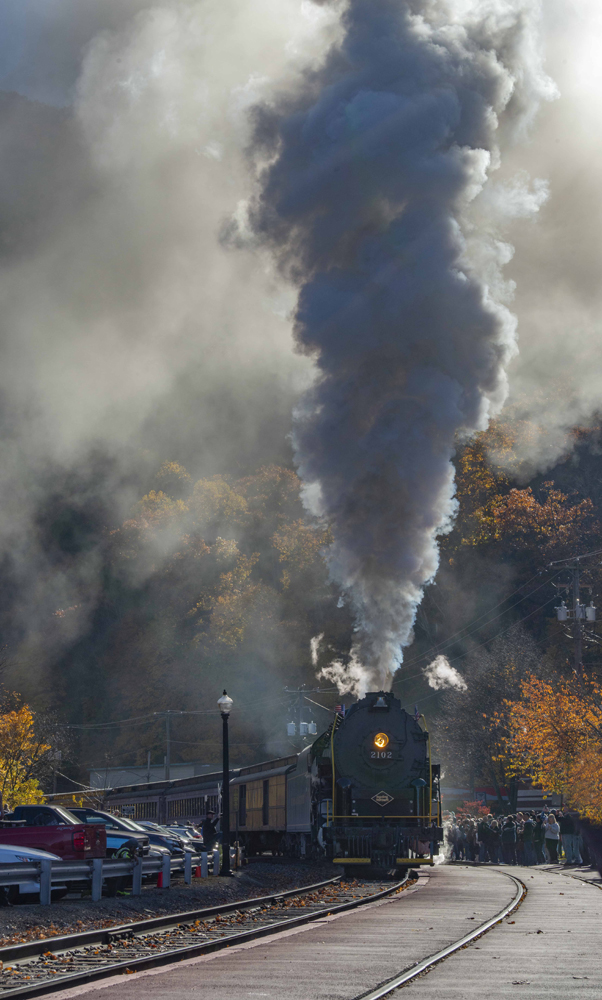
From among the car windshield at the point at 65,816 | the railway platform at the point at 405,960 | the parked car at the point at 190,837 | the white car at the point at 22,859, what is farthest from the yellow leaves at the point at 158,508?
the railway platform at the point at 405,960

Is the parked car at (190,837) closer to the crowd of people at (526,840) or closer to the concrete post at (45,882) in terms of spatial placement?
the crowd of people at (526,840)

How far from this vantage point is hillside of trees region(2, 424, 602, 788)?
209 feet

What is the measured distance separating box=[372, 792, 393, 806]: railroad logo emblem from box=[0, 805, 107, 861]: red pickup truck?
6731 millimetres

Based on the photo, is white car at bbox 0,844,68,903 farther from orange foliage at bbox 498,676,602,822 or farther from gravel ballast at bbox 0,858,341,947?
orange foliage at bbox 498,676,602,822

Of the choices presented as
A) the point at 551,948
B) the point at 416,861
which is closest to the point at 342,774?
the point at 416,861

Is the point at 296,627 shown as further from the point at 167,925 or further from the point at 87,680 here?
the point at 167,925

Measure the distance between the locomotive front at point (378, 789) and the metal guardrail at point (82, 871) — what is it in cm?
422

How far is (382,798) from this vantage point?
21125mm

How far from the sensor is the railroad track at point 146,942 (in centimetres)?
848

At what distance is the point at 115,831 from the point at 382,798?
18.4 feet

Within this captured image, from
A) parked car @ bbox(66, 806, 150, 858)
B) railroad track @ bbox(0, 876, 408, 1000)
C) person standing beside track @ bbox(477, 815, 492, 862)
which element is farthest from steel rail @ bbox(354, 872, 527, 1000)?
person standing beside track @ bbox(477, 815, 492, 862)

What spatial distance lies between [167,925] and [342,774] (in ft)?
30.0

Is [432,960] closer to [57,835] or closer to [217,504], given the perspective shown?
[57,835]

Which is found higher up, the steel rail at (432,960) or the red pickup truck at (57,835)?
the red pickup truck at (57,835)
